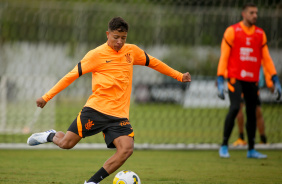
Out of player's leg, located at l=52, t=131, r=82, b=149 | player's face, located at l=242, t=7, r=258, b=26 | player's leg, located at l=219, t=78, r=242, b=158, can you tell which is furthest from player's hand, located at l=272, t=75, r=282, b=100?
player's leg, located at l=52, t=131, r=82, b=149

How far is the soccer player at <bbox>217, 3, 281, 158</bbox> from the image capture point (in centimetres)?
724

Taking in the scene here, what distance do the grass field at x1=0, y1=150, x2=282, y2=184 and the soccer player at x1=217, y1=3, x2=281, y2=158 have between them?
2.01 ft

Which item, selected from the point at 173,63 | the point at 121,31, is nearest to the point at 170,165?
the point at 121,31

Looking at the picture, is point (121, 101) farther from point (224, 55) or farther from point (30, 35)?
point (30, 35)

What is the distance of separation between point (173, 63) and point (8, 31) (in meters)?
9.54

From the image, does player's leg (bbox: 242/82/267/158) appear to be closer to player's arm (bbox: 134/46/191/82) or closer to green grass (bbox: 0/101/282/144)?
green grass (bbox: 0/101/282/144)

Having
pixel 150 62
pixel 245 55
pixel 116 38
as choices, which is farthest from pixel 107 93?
pixel 245 55

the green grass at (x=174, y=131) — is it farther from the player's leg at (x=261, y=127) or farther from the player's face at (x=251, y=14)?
the player's face at (x=251, y=14)

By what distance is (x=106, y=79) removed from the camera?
4910 mm

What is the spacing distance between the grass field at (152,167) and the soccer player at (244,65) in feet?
2.01

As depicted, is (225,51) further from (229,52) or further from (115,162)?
(115,162)

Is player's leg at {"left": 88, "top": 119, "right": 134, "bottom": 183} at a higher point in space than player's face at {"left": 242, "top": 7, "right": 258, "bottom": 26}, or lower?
lower

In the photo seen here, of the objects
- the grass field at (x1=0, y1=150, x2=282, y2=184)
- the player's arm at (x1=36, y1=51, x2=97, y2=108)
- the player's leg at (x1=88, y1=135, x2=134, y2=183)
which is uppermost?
the player's arm at (x1=36, y1=51, x2=97, y2=108)

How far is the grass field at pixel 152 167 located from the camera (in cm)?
550
